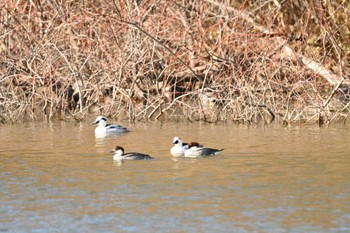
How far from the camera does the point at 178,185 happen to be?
11.9 metres

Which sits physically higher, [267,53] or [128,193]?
[267,53]

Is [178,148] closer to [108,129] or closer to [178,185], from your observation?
[178,185]

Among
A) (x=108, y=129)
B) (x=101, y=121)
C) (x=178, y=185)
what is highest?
(x=101, y=121)

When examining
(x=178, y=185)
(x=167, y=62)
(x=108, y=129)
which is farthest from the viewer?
(x=167, y=62)

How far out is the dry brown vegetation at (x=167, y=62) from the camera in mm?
20172

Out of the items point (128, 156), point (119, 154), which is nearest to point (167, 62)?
point (119, 154)

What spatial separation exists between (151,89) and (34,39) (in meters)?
2.70

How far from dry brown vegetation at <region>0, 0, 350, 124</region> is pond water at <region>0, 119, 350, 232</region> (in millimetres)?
2603

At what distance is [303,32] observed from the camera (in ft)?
66.5

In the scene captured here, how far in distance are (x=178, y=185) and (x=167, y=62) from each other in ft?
33.6

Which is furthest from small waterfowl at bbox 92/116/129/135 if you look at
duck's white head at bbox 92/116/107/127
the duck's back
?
the duck's back

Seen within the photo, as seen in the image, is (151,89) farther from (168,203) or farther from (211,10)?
(168,203)

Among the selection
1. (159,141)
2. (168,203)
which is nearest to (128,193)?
(168,203)

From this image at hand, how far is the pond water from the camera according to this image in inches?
385
